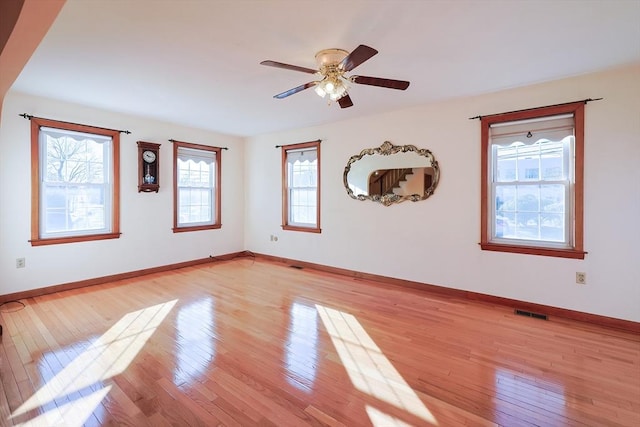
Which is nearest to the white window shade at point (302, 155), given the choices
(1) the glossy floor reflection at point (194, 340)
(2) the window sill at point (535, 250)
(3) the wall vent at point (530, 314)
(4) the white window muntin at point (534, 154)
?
(4) the white window muntin at point (534, 154)

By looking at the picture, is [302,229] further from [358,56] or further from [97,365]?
[358,56]

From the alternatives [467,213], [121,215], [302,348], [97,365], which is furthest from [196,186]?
[467,213]

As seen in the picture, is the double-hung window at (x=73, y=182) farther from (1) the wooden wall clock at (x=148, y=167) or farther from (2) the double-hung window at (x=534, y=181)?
(2) the double-hung window at (x=534, y=181)

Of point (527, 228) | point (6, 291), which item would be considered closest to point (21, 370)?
point (6, 291)

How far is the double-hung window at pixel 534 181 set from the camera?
3.17m

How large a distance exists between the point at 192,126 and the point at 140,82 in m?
2.06

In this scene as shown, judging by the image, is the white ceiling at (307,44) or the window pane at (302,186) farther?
the window pane at (302,186)

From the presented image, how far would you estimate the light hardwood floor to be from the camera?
Answer: 178 cm

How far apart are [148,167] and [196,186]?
96cm

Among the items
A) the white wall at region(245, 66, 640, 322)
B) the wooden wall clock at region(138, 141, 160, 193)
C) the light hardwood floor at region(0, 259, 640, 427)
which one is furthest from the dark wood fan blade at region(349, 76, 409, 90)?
the wooden wall clock at region(138, 141, 160, 193)

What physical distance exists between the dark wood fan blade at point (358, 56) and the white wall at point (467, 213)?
7.21 feet

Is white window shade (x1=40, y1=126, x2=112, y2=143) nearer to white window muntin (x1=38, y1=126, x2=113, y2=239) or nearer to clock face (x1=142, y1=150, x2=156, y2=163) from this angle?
white window muntin (x1=38, y1=126, x2=113, y2=239)

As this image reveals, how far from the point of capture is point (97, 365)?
7.35 ft

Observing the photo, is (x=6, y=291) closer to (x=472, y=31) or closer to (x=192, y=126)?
(x=192, y=126)
